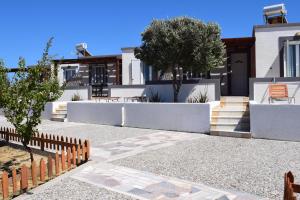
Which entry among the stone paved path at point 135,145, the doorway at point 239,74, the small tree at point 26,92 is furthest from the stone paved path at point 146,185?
the doorway at point 239,74

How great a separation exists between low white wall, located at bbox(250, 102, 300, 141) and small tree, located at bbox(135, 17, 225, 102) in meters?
4.79

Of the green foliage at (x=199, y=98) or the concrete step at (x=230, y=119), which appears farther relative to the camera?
the green foliage at (x=199, y=98)

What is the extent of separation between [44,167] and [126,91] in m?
14.3

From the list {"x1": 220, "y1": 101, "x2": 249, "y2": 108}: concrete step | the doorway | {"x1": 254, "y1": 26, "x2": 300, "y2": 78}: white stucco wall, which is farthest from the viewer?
the doorway

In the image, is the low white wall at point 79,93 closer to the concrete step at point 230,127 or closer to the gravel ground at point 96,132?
the gravel ground at point 96,132

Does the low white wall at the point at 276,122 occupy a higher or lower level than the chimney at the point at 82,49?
lower

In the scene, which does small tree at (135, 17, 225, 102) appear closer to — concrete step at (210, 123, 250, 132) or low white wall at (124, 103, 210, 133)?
low white wall at (124, 103, 210, 133)

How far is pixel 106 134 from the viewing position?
12727 millimetres

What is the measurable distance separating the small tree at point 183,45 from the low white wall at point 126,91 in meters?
4.03

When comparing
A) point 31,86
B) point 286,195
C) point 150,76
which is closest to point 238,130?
point 31,86

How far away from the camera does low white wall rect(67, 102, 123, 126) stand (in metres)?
15.2

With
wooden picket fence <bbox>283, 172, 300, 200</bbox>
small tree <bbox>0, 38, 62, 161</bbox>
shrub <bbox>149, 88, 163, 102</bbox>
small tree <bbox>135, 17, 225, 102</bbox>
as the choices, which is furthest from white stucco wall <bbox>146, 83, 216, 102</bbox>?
wooden picket fence <bbox>283, 172, 300, 200</bbox>

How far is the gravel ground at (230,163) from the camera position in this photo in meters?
6.23

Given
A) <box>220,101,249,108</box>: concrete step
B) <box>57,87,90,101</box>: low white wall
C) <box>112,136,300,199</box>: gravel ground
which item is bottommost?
<box>112,136,300,199</box>: gravel ground
